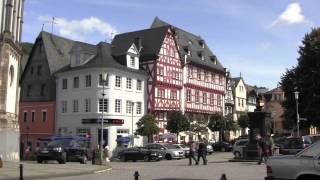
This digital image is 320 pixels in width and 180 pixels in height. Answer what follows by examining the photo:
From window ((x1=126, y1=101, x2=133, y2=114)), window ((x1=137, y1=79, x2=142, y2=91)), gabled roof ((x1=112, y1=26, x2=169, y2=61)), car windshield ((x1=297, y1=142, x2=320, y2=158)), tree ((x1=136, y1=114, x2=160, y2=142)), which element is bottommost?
car windshield ((x1=297, y1=142, x2=320, y2=158))

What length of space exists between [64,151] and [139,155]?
10.3 meters

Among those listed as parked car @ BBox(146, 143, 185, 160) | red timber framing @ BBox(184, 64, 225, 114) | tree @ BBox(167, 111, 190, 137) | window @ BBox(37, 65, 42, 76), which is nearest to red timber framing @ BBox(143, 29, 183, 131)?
tree @ BBox(167, 111, 190, 137)

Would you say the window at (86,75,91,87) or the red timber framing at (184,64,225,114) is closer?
the window at (86,75,91,87)

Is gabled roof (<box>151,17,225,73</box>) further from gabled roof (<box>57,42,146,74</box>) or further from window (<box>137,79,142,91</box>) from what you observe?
gabled roof (<box>57,42,146,74</box>)

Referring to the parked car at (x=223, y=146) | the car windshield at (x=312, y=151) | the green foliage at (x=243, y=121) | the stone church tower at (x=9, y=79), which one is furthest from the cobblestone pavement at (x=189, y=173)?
the green foliage at (x=243, y=121)

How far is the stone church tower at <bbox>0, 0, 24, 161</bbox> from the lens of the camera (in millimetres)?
36375

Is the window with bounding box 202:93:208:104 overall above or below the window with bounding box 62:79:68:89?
below

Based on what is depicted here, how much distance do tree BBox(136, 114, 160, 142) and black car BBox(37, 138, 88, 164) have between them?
55.5 ft

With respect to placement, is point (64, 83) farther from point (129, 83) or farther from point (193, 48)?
point (193, 48)

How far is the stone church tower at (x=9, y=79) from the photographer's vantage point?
3638cm

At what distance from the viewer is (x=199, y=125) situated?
70.7 m

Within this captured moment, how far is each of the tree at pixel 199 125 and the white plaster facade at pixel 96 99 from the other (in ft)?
23.7

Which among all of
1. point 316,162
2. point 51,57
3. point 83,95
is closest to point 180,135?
point 83,95

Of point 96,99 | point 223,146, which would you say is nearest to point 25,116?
point 96,99
